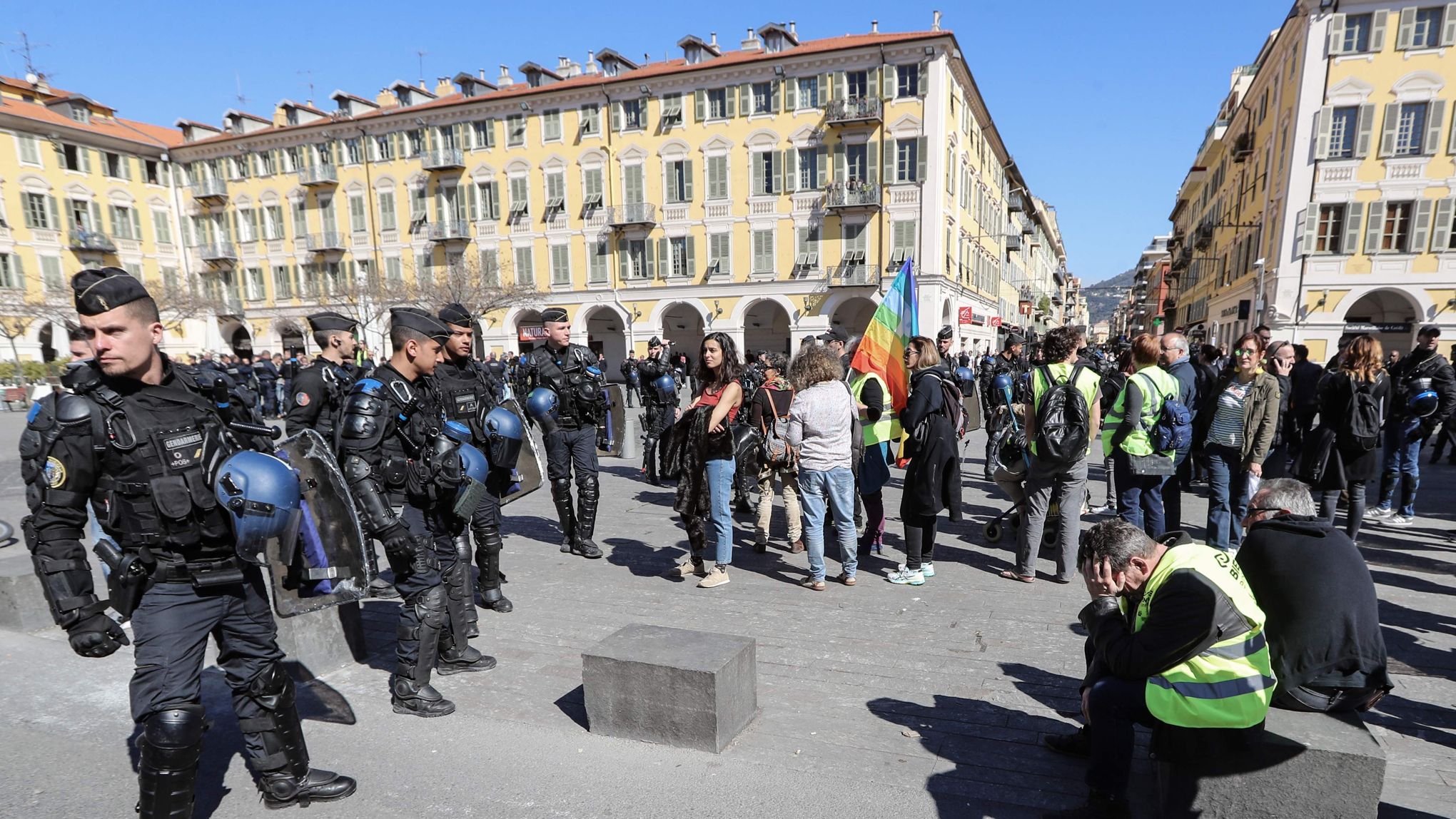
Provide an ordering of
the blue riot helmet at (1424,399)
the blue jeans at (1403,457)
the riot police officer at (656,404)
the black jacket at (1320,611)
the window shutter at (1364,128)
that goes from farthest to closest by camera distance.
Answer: the window shutter at (1364,128) < the riot police officer at (656,404) < the blue jeans at (1403,457) < the blue riot helmet at (1424,399) < the black jacket at (1320,611)

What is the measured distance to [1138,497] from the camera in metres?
5.54

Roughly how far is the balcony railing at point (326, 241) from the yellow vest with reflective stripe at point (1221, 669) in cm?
→ 4118

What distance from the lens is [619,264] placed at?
104 feet

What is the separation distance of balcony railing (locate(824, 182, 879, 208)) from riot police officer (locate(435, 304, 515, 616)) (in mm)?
24192

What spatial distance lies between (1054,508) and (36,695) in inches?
267

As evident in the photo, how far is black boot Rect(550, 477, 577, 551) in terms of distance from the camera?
629 centimetres

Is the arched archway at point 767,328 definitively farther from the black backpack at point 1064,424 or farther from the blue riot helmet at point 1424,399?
the black backpack at point 1064,424

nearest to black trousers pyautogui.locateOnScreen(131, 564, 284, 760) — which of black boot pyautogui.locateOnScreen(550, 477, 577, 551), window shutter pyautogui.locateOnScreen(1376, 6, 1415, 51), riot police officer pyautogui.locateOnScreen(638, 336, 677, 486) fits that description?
black boot pyautogui.locateOnScreen(550, 477, 577, 551)

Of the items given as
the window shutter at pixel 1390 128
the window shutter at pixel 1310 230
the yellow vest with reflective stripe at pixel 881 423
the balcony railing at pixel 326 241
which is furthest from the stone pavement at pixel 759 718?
the balcony railing at pixel 326 241

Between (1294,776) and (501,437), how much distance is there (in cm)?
390

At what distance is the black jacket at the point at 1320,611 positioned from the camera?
256 centimetres

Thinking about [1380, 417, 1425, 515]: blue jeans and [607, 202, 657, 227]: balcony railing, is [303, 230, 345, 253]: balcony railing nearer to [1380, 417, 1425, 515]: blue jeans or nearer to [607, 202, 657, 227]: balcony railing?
[607, 202, 657, 227]: balcony railing

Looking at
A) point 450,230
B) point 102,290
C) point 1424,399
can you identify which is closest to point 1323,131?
point 1424,399

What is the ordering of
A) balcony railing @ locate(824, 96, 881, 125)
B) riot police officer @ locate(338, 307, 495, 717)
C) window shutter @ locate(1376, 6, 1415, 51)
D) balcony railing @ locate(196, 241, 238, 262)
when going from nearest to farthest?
riot police officer @ locate(338, 307, 495, 717)
window shutter @ locate(1376, 6, 1415, 51)
balcony railing @ locate(824, 96, 881, 125)
balcony railing @ locate(196, 241, 238, 262)
